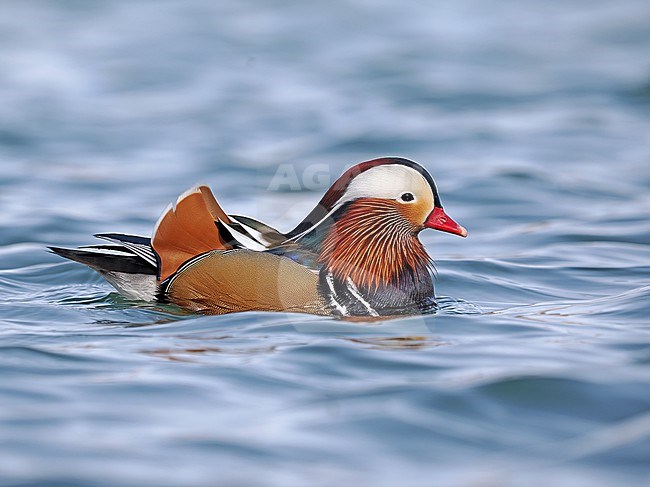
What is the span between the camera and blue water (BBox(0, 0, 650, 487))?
3.62 metres

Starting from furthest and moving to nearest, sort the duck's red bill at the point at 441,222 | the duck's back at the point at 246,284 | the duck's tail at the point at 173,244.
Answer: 1. the duck's red bill at the point at 441,222
2. the duck's tail at the point at 173,244
3. the duck's back at the point at 246,284

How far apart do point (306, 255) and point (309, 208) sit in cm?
268

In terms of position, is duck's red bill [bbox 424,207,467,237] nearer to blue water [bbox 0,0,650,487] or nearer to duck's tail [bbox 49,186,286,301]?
blue water [bbox 0,0,650,487]

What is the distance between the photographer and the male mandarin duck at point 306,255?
5.16m

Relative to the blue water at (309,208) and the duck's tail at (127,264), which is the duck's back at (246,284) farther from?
the duck's tail at (127,264)

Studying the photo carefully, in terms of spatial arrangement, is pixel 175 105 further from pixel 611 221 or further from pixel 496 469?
pixel 496 469

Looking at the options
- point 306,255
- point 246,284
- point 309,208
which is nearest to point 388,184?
point 306,255

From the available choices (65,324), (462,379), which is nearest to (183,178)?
(65,324)

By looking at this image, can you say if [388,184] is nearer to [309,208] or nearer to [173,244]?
[173,244]

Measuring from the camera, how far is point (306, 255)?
17.3 ft

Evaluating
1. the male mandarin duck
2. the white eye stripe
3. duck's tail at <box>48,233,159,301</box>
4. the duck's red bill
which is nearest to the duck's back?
the male mandarin duck

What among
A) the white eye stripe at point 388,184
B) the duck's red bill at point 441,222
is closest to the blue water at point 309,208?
the duck's red bill at point 441,222

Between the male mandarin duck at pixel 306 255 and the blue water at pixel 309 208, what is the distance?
5.5 inches

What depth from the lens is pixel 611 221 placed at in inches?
311
